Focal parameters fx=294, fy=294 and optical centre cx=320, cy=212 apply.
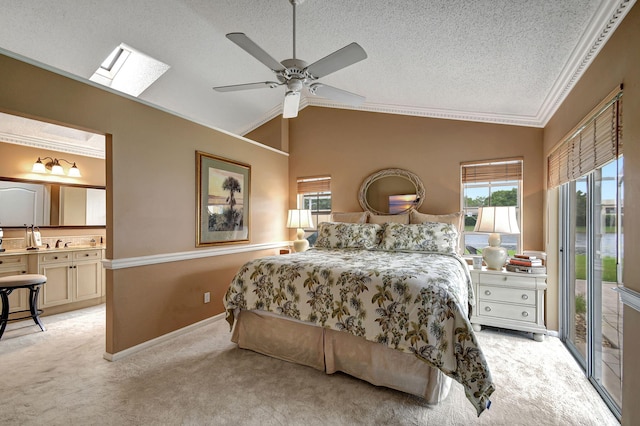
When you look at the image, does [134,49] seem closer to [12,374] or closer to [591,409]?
[12,374]

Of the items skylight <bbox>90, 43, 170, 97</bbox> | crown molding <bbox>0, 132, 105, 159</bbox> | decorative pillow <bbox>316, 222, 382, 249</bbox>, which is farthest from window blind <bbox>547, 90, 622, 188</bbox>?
crown molding <bbox>0, 132, 105, 159</bbox>

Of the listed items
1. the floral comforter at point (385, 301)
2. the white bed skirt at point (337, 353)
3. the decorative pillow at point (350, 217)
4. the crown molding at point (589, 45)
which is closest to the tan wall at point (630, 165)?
the crown molding at point (589, 45)

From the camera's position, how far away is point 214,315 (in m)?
3.73

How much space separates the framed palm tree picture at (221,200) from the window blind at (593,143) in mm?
3636

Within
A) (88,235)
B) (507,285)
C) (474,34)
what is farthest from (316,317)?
(88,235)

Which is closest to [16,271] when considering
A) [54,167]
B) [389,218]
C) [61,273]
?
[61,273]

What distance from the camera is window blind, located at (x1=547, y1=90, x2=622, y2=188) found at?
1.74m

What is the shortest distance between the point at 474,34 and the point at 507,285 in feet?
8.11

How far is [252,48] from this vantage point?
2.06 m

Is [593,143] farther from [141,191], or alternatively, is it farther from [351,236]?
[141,191]

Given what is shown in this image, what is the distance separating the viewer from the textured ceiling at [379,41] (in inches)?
80.0

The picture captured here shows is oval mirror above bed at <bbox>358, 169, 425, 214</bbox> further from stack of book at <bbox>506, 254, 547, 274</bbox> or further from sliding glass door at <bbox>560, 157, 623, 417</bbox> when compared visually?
sliding glass door at <bbox>560, 157, 623, 417</bbox>

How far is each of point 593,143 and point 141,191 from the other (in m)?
3.78

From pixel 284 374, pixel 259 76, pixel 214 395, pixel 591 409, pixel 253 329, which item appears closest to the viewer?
pixel 591 409
